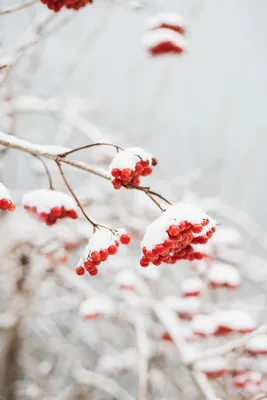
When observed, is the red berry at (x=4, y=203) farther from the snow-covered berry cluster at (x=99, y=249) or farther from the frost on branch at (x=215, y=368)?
the frost on branch at (x=215, y=368)

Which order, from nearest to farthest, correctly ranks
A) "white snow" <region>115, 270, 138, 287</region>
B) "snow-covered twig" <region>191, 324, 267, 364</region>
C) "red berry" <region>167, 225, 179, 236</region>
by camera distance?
"red berry" <region>167, 225, 179, 236</region>
"snow-covered twig" <region>191, 324, 267, 364</region>
"white snow" <region>115, 270, 138, 287</region>

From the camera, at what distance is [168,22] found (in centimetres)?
354

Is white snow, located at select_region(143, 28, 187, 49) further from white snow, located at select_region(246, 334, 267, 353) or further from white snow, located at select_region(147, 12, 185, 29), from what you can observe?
white snow, located at select_region(246, 334, 267, 353)

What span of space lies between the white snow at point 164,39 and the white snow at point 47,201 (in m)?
2.43

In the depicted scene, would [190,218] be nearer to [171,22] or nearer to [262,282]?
[171,22]

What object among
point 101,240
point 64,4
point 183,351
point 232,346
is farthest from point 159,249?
point 183,351

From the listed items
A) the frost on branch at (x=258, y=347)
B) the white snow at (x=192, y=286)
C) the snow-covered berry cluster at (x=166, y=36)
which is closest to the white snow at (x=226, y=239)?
the white snow at (x=192, y=286)

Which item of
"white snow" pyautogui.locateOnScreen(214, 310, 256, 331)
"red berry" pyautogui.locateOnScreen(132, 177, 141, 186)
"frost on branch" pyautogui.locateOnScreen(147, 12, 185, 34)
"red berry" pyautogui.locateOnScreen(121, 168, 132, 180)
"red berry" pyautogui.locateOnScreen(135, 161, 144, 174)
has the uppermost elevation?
"frost on branch" pyautogui.locateOnScreen(147, 12, 185, 34)

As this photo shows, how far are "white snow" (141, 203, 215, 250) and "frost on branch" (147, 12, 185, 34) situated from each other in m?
2.79

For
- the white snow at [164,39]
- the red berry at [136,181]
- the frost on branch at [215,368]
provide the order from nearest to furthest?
the red berry at [136,181] < the frost on branch at [215,368] < the white snow at [164,39]

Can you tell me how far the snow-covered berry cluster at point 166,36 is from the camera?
3510 mm

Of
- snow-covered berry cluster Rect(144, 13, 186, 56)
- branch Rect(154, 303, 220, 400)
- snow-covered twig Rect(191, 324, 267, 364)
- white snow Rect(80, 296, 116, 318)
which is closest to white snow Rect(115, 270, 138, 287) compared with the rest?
white snow Rect(80, 296, 116, 318)

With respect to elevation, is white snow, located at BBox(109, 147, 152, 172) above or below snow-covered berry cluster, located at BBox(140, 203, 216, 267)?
above

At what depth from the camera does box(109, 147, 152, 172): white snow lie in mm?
1214
